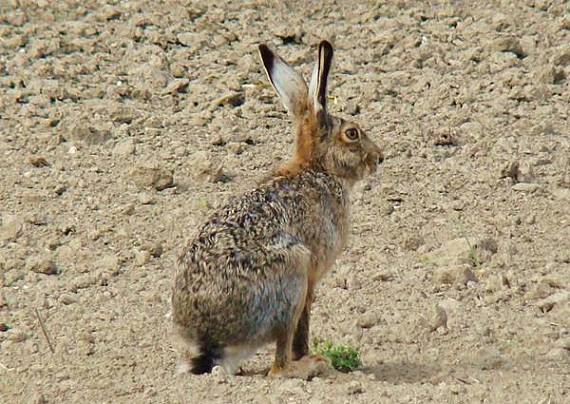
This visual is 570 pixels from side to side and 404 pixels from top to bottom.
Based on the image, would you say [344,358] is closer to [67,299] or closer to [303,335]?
[303,335]

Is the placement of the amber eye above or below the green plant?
above

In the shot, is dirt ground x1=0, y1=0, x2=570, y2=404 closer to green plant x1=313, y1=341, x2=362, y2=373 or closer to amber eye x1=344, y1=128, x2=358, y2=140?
green plant x1=313, y1=341, x2=362, y2=373

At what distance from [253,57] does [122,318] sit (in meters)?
3.51

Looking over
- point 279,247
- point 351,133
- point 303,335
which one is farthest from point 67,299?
point 351,133

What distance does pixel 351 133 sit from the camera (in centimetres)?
755

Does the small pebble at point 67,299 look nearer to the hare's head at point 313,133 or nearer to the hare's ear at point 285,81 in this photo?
the hare's head at point 313,133

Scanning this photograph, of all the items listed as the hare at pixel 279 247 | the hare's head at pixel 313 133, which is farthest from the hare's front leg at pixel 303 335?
the hare's head at pixel 313 133

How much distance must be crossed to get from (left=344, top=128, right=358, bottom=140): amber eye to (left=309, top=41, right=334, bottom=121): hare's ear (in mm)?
162

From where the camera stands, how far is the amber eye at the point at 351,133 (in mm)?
7539

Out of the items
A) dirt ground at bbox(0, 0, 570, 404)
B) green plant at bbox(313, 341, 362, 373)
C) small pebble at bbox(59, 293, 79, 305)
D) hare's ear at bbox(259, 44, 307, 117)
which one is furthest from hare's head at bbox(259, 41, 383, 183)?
small pebble at bbox(59, 293, 79, 305)

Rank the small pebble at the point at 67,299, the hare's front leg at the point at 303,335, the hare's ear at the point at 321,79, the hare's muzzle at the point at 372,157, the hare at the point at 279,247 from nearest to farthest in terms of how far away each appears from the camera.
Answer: the hare at the point at 279,247, the hare's front leg at the point at 303,335, the hare's ear at the point at 321,79, the hare's muzzle at the point at 372,157, the small pebble at the point at 67,299

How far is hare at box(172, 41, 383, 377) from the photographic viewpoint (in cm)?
650

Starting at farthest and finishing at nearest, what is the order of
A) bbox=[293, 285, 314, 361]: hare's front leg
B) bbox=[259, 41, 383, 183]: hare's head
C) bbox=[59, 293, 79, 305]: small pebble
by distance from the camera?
bbox=[59, 293, 79, 305]: small pebble
bbox=[259, 41, 383, 183]: hare's head
bbox=[293, 285, 314, 361]: hare's front leg

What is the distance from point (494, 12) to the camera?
1118 cm
